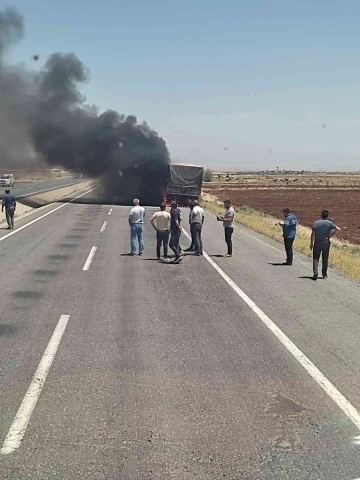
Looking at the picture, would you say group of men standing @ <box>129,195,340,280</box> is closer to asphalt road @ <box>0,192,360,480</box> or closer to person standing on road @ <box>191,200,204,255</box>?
person standing on road @ <box>191,200,204,255</box>

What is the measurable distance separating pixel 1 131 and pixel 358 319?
4259 centimetres

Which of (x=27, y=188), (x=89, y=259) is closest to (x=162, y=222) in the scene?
(x=89, y=259)

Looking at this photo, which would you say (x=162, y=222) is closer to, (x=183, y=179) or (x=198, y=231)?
(x=198, y=231)

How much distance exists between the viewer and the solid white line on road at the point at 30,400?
4.97 m

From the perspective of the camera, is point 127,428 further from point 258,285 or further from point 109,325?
point 258,285

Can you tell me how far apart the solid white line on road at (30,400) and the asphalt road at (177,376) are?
6cm

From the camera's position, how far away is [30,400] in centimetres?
593

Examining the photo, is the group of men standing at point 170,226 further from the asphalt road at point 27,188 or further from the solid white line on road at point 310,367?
the asphalt road at point 27,188

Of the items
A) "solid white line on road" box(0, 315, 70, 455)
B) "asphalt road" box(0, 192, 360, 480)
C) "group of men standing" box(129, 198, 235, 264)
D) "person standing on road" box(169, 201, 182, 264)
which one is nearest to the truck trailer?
"group of men standing" box(129, 198, 235, 264)

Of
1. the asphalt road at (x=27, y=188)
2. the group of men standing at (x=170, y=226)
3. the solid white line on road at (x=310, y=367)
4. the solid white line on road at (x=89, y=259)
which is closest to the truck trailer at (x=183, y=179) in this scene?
the asphalt road at (x=27, y=188)

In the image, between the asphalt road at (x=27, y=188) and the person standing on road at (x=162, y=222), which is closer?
the person standing on road at (x=162, y=222)

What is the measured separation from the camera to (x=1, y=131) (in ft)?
156

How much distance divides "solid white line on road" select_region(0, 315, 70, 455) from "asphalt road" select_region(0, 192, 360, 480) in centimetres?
6

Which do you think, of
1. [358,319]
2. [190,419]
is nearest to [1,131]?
[358,319]
